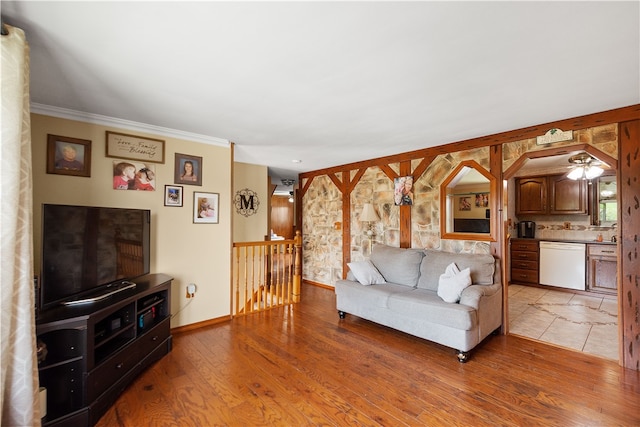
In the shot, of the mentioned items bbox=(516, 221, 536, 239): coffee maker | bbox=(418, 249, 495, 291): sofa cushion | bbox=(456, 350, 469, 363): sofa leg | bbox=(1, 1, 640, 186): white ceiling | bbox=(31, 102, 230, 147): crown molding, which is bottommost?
bbox=(456, 350, 469, 363): sofa leg

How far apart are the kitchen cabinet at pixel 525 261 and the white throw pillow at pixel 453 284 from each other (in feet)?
11.2


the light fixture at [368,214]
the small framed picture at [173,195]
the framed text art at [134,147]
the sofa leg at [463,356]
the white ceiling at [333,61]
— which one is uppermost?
the white ceiling at [333,61]

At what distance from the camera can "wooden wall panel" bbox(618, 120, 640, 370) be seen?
2475 mm

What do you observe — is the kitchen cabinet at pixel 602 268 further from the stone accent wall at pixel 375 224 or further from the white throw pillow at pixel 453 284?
the white throw pillow at pixel 453 284

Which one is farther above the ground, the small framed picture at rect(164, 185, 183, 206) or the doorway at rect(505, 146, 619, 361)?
the small framed picture at rect(164, 185, 183, 206)

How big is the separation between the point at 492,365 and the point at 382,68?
8.94 feet

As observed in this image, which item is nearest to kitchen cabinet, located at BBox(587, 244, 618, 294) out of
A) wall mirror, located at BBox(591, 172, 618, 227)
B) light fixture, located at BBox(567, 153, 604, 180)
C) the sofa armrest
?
wall mirror, located at BBox(591, 172, 618, 227)

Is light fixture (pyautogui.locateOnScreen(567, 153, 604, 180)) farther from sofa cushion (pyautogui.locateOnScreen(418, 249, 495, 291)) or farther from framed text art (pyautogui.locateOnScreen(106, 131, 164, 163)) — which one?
framed text art (pyautogui.locateOnScreen(106, 131, 164, 163))

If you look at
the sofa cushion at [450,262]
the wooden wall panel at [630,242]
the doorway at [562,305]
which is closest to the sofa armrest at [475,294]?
the sofa cushion at [450,262]

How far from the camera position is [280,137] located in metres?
3.49

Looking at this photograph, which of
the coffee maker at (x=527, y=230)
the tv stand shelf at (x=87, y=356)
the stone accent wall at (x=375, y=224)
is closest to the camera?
the tv stand shelf at (x=87, y=356)

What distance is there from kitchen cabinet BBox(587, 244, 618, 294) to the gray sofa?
3.00m

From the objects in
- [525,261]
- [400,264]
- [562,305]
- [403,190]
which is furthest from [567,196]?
[400,264]

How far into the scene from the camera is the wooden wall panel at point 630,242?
8.12 feet
